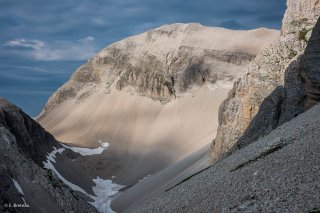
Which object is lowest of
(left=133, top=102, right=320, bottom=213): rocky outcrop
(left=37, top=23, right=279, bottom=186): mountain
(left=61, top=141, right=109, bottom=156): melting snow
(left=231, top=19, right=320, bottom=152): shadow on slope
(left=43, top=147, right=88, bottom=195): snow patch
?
(left=133, top=102, right=320, bottom=213): rocky outcrop

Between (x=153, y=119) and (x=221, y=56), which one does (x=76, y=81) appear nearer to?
(x=153, y=119)

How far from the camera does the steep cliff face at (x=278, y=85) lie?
43844mm

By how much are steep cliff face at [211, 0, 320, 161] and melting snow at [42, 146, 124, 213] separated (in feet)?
80.2

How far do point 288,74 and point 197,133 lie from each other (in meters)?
70.9

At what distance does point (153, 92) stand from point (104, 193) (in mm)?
55003

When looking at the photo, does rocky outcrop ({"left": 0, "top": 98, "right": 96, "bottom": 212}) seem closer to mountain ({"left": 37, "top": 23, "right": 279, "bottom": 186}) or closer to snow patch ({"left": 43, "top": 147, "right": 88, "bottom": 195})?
snow patch ({"left": 43, "top": 147, "right": 88, "bottom": 195})

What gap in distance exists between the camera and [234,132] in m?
57.4

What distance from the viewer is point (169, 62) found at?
140125 millimetres

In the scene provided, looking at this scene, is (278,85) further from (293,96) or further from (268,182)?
(268,182)

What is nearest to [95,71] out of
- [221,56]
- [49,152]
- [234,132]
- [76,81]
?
[76,81]

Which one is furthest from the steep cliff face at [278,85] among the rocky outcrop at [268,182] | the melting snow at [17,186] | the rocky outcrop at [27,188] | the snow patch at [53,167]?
the snow patch at [53,167]

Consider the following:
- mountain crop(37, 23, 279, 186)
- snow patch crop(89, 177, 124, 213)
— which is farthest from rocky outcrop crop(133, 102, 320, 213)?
mountain crop(37, 23, 279, 186)

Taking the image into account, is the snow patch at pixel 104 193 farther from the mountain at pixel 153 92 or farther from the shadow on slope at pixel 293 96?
the shadow on slope at pixel 293 96

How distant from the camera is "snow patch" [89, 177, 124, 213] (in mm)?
76250
